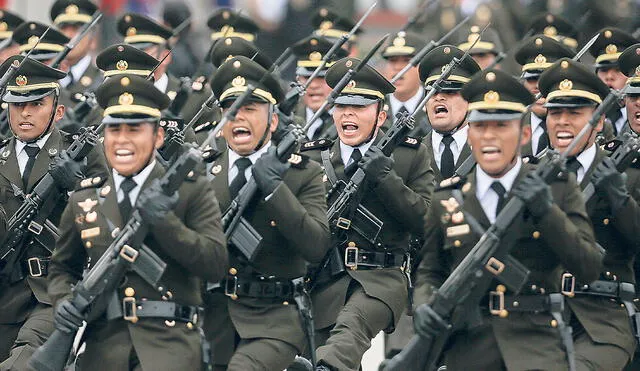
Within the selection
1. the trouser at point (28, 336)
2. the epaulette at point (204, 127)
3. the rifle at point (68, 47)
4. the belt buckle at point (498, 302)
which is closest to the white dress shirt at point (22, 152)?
the trouser at point (28, 336)

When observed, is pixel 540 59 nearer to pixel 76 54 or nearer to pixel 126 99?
pixel 76 54

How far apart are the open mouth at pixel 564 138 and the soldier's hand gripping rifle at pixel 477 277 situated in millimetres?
1252

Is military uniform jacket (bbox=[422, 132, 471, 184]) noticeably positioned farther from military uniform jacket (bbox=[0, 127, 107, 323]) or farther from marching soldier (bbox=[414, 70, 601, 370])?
marching soldier (bbox=[414, 70, 601, 370])

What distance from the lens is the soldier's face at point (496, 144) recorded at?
1072 cm

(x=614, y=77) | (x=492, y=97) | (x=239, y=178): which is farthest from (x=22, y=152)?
(x=614, y=77)

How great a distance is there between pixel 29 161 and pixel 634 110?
155 inches

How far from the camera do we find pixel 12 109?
1330 cm

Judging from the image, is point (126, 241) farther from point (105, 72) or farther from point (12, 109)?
point (105, 72)

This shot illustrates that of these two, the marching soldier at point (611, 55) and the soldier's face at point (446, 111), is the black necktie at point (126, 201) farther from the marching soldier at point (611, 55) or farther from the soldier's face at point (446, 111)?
the marching soldier at point (611, 55)

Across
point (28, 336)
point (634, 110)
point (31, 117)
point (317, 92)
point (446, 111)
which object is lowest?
point (28, 336)

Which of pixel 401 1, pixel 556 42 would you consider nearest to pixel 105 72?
pixel 556 42

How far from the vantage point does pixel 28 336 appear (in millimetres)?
12469

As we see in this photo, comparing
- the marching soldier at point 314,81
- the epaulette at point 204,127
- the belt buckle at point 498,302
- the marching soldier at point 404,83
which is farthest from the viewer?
the marching soldier at point 314,81

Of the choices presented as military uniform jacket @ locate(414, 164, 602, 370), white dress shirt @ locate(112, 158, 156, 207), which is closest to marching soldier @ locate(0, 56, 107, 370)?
white dress shirt @ locate(112, 158, 156, 207)
